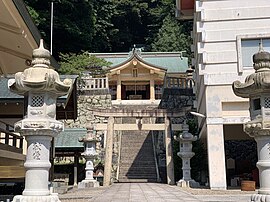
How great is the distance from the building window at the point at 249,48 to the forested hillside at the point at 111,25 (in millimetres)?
17131

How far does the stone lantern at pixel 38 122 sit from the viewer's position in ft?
18.8

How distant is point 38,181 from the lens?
574 cm

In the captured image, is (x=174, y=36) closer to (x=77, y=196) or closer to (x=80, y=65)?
(x=80, y=65)

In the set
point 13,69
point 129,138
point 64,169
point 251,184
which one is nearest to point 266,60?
point 13,69

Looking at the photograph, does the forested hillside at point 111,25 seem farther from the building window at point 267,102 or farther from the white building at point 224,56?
the building window at point 267,102

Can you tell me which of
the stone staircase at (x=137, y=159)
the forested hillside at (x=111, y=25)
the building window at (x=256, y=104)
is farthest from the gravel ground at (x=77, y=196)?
the forested hillside at (x=111, y=25)

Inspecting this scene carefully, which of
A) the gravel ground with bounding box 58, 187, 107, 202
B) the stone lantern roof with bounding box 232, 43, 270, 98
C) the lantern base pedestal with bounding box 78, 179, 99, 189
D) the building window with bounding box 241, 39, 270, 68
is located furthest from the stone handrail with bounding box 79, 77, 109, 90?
the stone lantern roof with bounding box 232, 43, 270, 98

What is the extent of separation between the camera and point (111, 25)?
3966cm

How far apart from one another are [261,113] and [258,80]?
634 mm

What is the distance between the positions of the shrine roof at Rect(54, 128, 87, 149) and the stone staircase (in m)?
3.46

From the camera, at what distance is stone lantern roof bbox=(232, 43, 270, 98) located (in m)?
6.60

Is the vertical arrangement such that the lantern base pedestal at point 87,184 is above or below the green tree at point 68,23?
below

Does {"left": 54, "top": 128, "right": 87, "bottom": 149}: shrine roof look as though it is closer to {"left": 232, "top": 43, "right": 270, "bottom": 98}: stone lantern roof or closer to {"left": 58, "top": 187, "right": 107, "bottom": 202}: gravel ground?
{"left": 58, "top": 187, "right": 107, "bottom": 202}: gravel ground

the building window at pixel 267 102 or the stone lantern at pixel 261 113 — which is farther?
the building window at pixel 267 102
